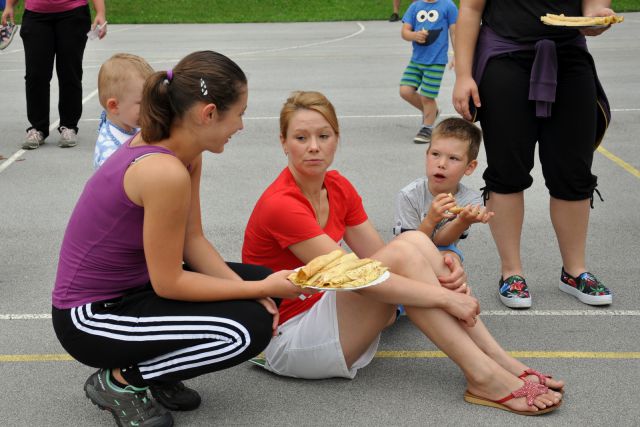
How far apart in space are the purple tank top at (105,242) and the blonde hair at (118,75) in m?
1.16

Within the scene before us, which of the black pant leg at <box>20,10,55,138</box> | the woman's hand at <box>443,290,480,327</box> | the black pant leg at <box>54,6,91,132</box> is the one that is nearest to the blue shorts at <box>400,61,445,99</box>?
the black pant leg at <box>54,6,91,132</box>

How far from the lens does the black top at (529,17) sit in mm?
4090

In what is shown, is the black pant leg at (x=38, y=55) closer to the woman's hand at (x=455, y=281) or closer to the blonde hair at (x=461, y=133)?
the blonde hair at (x=461, y=133)

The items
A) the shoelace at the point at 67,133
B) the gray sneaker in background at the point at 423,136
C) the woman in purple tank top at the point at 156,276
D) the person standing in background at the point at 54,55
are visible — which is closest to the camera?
the woman in purple tank top at the point at 156,276

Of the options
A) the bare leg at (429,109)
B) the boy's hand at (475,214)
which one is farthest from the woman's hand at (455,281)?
the bare leg at (429,109)

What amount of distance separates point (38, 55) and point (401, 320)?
4.97 meters

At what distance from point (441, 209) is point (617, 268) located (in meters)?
1.59

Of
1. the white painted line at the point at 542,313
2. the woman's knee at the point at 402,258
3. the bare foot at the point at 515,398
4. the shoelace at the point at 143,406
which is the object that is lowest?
the white painted line at the point at 542,313

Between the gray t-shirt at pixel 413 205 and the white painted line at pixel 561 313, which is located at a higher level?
the gray t-shirt at pixel 413 205

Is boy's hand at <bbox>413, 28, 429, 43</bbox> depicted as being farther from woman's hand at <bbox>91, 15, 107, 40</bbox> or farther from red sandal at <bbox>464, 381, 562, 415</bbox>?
red sandal at <bbox>464, 381, 562, 415</bbox>

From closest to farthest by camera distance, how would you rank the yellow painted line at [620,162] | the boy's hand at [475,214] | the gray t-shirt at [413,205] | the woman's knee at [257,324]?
the woman's knee at [257,324], the boy's hand at [475,214], the gray t-shirt at [413,205], the yellow painted line at [620,162]

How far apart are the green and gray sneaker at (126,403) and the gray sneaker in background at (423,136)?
5.39 m

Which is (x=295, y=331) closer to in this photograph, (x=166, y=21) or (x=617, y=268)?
(x=617, y=268)

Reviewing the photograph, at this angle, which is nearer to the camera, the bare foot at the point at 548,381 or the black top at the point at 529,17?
the bare foot at the point at 548,381
